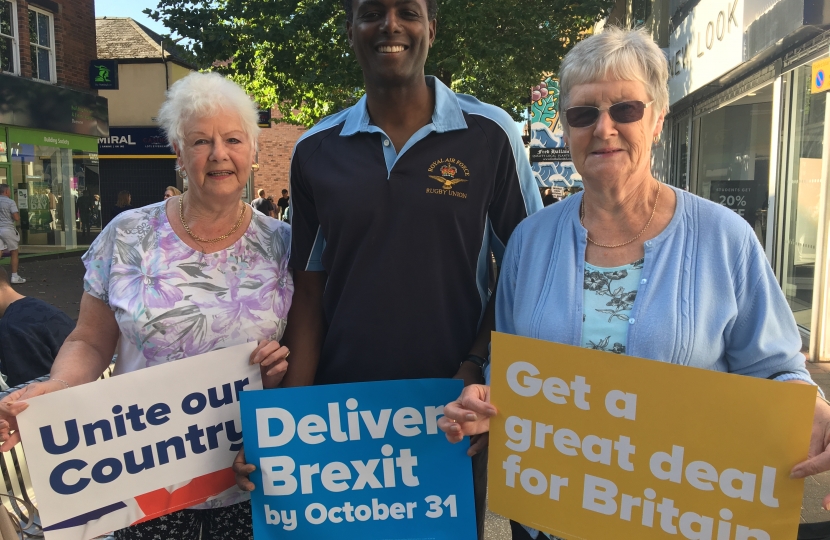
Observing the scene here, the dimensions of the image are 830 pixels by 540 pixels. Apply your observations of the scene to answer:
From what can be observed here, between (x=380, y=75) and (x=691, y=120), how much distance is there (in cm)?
1234

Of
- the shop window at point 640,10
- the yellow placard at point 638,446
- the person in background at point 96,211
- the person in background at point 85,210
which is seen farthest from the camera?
the person in background at point 96,211

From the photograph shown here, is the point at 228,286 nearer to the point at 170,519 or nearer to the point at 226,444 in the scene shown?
the point at 226,444

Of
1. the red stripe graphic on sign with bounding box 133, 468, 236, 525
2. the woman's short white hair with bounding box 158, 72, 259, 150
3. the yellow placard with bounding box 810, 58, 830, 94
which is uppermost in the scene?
the yellow placard with bounding box 810, 58, 830, 94

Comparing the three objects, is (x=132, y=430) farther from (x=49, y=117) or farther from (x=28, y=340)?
(x=49, y=117)

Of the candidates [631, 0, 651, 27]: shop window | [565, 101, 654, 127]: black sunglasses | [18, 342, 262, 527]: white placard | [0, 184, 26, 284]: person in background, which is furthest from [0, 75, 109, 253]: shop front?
[565, 101, 654, 127]: black sunglasses

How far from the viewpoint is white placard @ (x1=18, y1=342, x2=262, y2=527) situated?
6.84ft

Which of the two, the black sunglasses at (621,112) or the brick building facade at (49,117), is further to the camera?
the brick building facade at (49,117)

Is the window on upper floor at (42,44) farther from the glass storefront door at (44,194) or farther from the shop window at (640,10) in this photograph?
the shop window at (640,10)

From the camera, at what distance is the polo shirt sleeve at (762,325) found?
1.72 m

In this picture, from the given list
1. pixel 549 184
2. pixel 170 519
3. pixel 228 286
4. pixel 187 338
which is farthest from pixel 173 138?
pixel 549 184

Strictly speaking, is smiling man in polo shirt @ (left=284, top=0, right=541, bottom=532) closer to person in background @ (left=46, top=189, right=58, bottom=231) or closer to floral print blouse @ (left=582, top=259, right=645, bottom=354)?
floral print blouse @ (left=582, top=259, right=645, bottom=354)

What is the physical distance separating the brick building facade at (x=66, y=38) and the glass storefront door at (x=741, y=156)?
15.9m

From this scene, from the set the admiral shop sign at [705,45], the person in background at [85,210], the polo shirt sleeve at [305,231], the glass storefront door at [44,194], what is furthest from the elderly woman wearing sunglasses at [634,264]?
the person in background at [85,210]

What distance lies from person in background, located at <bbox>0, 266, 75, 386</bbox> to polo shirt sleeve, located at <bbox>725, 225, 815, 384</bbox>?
12.4 feet
